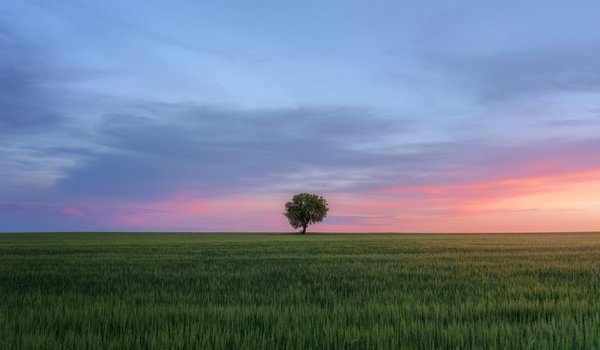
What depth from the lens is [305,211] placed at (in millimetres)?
107188

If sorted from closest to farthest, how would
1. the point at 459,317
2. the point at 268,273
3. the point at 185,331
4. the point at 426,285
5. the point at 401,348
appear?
the point at 401,348, the point at 185,331, the point at 459,317, the point at 426,285, the point at 268,273

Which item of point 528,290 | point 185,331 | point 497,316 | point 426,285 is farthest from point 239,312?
point 528,290

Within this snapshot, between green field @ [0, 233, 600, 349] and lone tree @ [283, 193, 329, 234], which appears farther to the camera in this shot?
lone tree @ [283, 193, 329, 234]

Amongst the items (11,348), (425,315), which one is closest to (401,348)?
(425,315)

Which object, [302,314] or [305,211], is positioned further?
[305,211]

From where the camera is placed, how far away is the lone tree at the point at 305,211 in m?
107

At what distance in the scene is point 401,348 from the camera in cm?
555

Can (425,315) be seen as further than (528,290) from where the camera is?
No

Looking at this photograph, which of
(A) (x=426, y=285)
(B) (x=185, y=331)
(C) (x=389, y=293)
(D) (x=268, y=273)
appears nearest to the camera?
(B) (x=185, y=331)

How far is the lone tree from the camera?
107250 millimetres

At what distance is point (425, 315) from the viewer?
25.7ft

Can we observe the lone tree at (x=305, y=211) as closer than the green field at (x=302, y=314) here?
No

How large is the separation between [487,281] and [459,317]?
625 centimetres

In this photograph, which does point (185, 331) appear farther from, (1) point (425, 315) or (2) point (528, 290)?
(2) point (528, 290)
